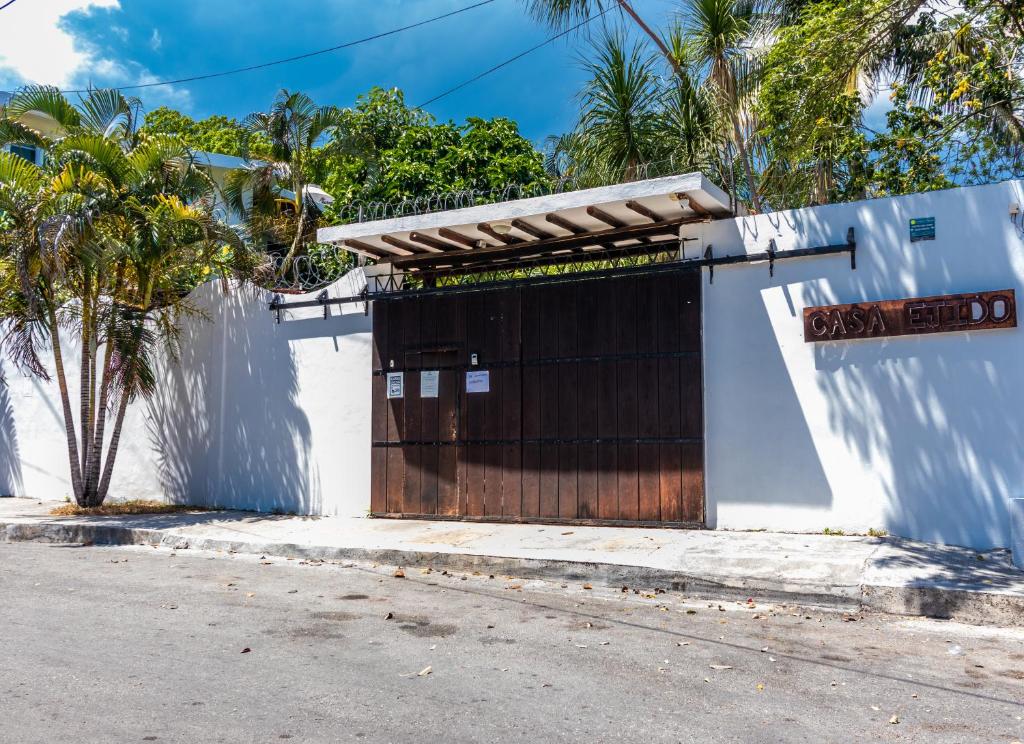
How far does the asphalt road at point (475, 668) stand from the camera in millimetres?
4078

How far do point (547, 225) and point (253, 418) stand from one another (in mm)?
4868

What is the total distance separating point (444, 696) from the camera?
450 centimetres

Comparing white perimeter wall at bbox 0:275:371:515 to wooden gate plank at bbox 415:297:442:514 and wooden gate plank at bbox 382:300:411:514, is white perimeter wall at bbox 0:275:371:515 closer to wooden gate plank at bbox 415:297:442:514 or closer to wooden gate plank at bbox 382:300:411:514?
wooden gate plank at bbox 382:300:411:514

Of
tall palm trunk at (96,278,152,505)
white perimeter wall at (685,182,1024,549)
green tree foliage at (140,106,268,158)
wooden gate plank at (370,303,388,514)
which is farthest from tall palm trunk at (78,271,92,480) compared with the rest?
green tree foliage at (140,106,268,158)

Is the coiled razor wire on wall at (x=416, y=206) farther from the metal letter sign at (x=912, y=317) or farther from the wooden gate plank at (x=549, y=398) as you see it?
the metal letter sign at (x=912, y=317)

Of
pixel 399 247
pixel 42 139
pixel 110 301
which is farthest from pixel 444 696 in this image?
pixel 42 139

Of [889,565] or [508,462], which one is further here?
[508,462]

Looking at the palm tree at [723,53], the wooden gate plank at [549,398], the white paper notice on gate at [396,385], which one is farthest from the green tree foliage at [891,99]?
the white paper notice on gate at [396,385]

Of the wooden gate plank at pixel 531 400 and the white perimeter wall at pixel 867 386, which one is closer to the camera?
the white perimeter wall at pixel 867 386

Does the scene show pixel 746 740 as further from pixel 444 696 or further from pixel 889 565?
pixel 889 565

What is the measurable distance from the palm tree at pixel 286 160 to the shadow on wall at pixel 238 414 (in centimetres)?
484

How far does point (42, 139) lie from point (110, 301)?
225 cm

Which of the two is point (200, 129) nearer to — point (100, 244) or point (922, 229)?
point (100, 244)

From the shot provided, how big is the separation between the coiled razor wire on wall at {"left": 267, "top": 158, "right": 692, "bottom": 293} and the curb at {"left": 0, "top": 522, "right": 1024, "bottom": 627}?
3450 mm
